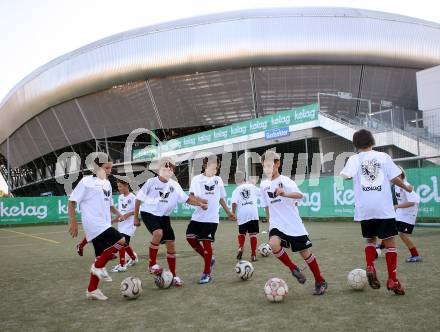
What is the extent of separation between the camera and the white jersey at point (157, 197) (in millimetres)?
6863

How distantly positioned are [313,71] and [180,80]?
1341cm

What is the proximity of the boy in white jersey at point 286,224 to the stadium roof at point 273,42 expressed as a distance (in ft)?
118

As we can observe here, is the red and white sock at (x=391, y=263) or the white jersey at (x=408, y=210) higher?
the white jersey at (x=408, y=210)

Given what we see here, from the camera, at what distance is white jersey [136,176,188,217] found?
686 cm

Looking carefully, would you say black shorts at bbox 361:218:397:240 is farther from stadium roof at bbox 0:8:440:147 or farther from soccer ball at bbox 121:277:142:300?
stadium roof at bbox 0:8:440:147

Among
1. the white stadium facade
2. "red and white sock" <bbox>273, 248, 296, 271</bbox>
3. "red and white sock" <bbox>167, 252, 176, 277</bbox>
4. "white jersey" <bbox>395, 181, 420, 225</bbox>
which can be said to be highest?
the white stadium facade

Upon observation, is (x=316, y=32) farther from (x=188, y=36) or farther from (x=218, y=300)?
(x=218, y=300)

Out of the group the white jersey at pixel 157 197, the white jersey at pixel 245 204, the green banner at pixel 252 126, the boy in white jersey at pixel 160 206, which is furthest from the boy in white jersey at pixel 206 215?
the green banner at pixel 252 126

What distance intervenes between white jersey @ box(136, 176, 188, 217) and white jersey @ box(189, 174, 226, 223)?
34cm

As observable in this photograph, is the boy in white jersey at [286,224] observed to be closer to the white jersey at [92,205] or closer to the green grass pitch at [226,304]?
the green grass pitch at [226,304]

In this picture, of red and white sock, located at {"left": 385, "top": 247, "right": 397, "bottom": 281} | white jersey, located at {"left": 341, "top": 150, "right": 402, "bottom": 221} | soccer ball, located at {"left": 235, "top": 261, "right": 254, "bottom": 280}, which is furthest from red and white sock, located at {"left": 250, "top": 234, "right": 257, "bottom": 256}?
red and white sock, located at {"left": 385, "top": 247, "right": 397, "bottom": 281}

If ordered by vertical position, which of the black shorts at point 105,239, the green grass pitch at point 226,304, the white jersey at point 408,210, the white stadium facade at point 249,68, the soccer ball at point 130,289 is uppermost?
the white stadium facade at point 249,68

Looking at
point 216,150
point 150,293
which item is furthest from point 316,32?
point 150,293

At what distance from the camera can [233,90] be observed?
43.2m
